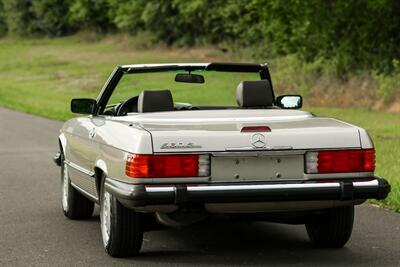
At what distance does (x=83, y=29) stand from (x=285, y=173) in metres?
74.0

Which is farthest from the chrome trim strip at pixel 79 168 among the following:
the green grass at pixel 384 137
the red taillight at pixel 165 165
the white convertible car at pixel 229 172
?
the green grass at pixel 384 137

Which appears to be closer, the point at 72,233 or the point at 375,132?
the point at 72,233

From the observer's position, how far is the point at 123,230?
7.08 metres

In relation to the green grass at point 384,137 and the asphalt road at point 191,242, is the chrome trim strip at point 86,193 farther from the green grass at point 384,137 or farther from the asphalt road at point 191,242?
the green grass at point 384,137

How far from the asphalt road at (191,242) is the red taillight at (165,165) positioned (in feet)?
2.54

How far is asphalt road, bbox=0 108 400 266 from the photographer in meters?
7.20

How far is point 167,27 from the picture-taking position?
63.6 metres

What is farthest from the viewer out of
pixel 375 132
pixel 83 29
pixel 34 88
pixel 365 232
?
pixel 83 29

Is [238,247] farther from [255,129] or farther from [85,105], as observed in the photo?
[85,105]

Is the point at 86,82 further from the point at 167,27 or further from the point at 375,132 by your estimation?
the point at 375,132

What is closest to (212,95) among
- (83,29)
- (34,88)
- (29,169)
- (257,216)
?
(34,88)

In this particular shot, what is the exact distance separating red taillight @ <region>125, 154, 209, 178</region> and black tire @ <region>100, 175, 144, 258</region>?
52cm

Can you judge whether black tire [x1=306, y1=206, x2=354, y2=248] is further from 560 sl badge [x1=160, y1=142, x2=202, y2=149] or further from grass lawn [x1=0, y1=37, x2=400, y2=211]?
grass lawn [x1=0, y1=37, x2=400, y2=211]

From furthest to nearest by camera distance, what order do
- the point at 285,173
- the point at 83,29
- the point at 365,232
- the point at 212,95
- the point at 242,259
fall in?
the point at 83,29 → the point at 212,95 → the point at 365,232 → the point at 242,259 → the point at 285,173
